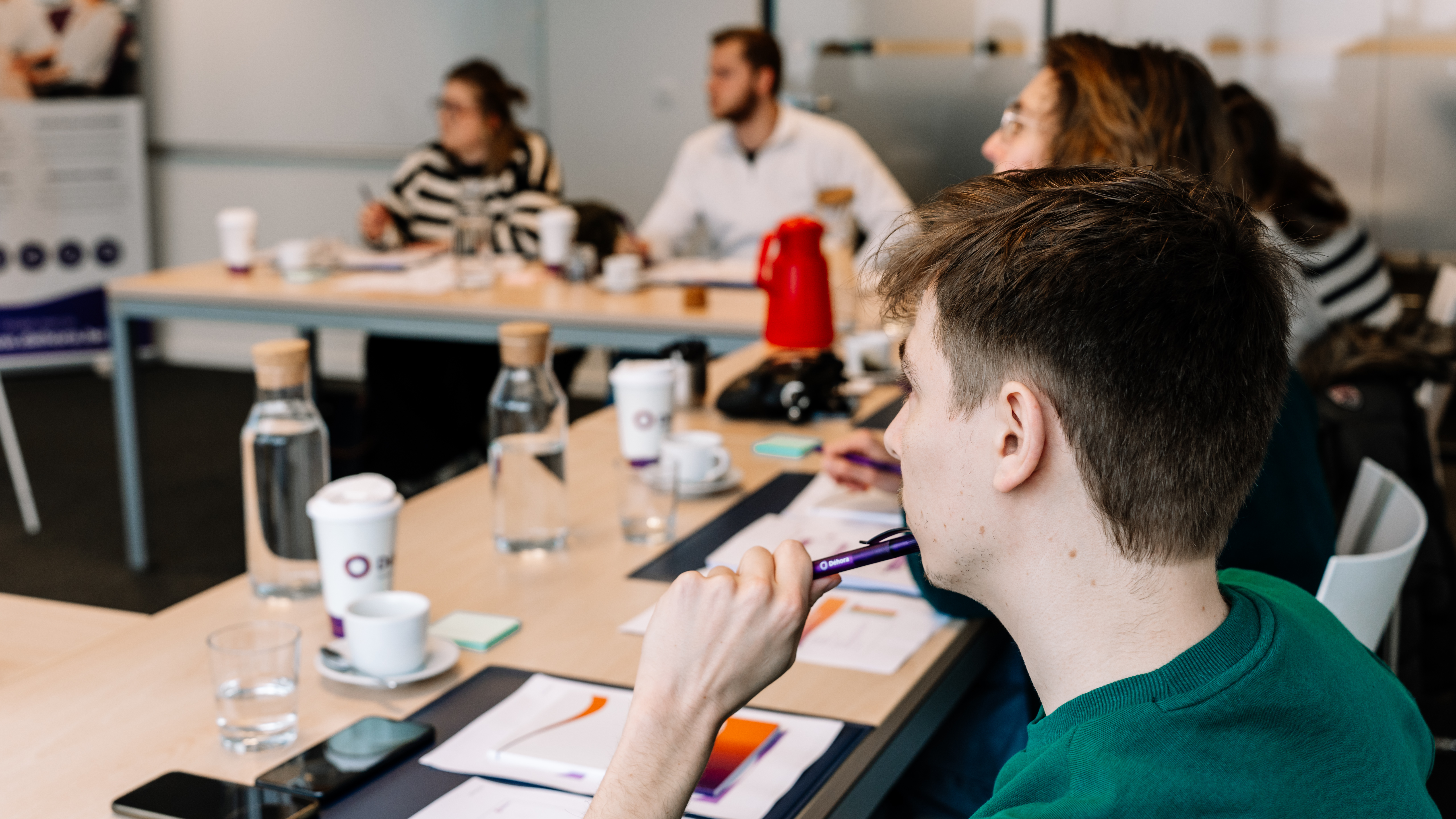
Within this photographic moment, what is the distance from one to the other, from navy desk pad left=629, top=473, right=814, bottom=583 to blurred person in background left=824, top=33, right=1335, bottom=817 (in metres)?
0.11

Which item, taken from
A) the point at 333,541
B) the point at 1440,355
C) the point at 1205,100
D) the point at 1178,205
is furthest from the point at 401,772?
the point at 1440,355

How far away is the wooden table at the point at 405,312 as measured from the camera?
310 cm

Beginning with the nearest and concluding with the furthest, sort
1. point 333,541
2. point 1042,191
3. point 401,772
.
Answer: point 1042,191 < point 401,772 < point 333,541

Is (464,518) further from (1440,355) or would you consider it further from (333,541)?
(1440,355)

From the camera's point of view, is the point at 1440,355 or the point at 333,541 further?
the point at 1440,355

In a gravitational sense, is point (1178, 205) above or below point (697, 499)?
above

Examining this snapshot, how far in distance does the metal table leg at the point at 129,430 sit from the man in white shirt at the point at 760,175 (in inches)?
65.1

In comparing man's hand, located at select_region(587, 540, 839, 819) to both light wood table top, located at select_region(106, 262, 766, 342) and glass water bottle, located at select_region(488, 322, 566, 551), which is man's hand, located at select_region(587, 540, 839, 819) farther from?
light wood table top, located at select_region(106, 262, 766, 342)

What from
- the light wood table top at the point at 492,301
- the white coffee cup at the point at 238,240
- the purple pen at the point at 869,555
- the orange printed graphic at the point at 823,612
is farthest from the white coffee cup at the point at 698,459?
the white coffee cup at the point at 238,240

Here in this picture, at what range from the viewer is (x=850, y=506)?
1818 millimetres

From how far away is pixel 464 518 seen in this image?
1.79m

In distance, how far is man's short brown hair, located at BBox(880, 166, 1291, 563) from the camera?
0.77 m

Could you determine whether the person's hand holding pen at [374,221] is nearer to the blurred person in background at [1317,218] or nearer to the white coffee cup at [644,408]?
the white coffee cup at [644,408]

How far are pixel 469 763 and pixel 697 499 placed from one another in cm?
80
